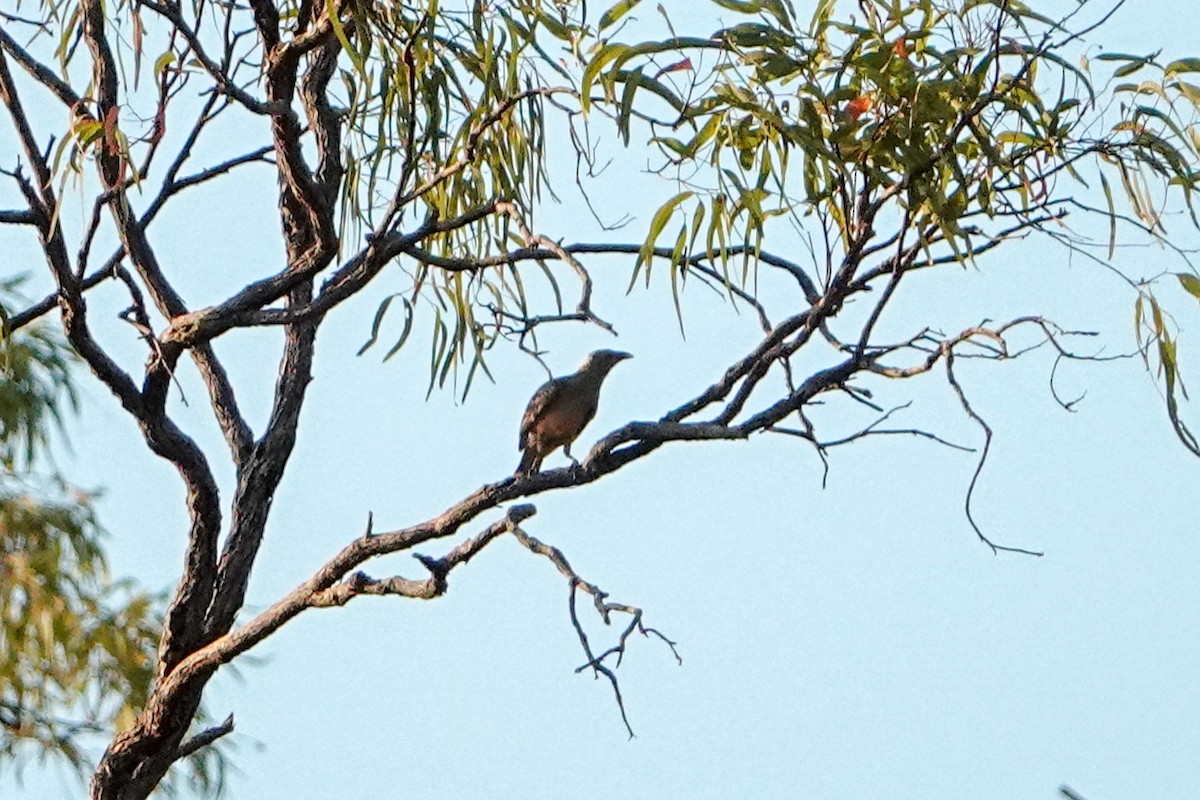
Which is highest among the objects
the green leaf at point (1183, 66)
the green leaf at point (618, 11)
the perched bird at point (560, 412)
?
the perched bird at point (560, 412)

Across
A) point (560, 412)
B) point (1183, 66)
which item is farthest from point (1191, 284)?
point (560, 412)

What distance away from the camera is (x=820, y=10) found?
8.50ft

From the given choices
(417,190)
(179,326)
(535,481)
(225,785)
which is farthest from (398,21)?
(225,785)

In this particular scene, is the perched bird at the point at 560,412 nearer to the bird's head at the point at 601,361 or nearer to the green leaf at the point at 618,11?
the bird's head at the point at 601,361

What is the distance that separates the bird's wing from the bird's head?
0.29 ft

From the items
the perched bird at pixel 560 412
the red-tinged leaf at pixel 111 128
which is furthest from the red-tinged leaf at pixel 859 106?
the perched bird at pixel 560 412

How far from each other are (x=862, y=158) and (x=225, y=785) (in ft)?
7.55

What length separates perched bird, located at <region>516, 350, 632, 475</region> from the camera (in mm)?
4457

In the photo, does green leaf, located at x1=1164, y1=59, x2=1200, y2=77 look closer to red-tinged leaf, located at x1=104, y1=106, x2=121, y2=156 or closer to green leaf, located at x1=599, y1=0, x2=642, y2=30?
green leaf, located at x1=599, y1=0, x2=642, y2=30

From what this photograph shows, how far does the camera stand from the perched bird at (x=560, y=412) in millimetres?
4457

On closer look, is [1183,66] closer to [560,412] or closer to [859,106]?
[859,106]

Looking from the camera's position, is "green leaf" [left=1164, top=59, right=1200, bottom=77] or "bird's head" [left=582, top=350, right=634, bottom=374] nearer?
"green leaf" [left=1164, top=59, right=1200, bottom=77]

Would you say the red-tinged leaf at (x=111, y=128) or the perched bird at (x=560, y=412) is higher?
the perched bird at (x=560, y=412)

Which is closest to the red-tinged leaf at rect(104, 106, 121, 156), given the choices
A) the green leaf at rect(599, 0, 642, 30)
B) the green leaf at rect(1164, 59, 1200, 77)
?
the green leaf at rect(599, 0, 642, 30)
